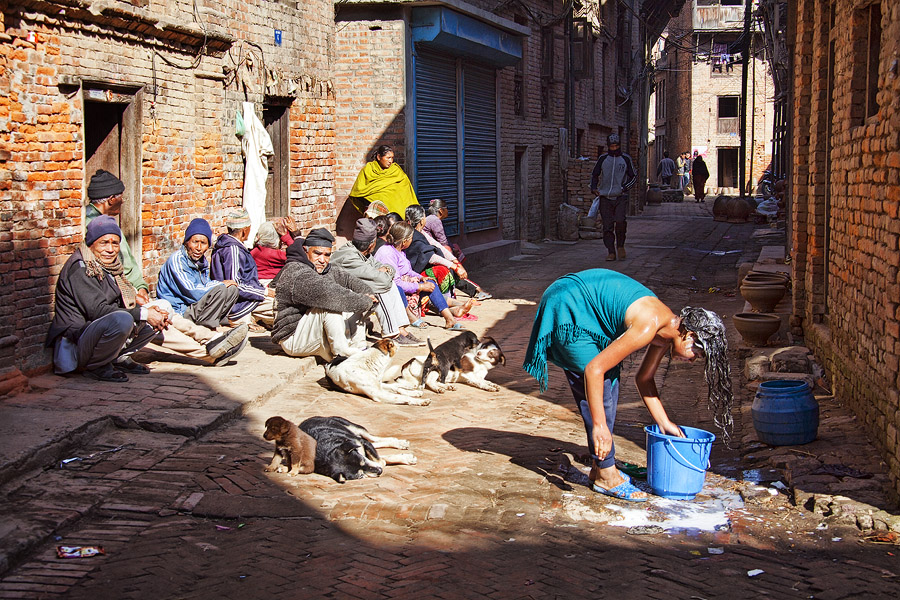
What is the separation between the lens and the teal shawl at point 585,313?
17.1 feet

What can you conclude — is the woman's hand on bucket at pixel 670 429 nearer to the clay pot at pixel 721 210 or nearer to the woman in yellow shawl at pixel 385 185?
the woman in yellow shawl at pixel 385 185

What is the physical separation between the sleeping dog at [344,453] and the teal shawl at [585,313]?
4.17ft

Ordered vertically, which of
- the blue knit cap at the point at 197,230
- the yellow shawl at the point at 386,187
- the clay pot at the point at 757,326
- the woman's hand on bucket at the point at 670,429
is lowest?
the woman's hand on bucket at the point at 670,429

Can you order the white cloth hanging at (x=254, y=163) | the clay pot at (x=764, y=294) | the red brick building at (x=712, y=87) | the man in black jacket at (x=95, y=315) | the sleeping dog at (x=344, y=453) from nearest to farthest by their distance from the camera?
the sleeping dog at (x=344, y=453)
the man in black jacket at (x=95, y=315)
the clay pot at (x=764, y=294)
the white cloth hanging at (x=254, y=163)
the red brick building at (x=712, y=87)

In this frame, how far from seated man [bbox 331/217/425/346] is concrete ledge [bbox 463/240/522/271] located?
6.58 metres

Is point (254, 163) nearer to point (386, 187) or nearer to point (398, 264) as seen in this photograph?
point (398, 264)

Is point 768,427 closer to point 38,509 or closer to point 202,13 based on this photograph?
point 38,509

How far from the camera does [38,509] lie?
16.0 feet

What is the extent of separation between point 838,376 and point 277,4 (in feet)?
28.0

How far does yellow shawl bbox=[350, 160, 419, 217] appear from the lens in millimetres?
→ 13500

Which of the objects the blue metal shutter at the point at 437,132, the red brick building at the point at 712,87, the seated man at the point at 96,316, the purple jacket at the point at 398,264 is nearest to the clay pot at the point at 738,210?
the blue metal shutter at the point at 437,132

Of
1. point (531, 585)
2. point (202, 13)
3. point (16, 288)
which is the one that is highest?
point (202, 13)

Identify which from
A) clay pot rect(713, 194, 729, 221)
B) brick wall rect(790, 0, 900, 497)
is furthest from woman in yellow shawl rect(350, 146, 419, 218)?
clay pot rect(713, 194, 729, 221)

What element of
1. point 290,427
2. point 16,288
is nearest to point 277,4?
point 16,288
